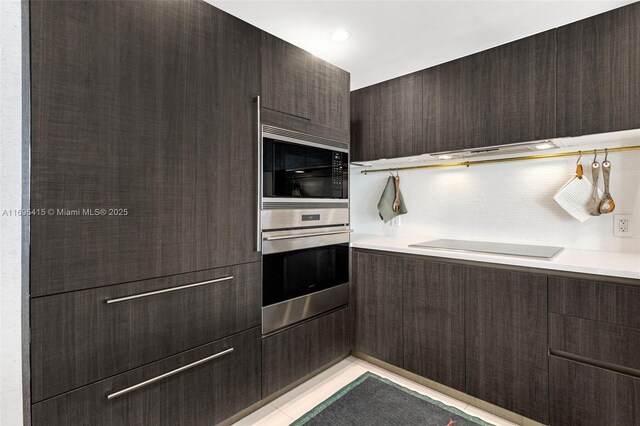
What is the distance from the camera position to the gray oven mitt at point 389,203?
2.75 metres

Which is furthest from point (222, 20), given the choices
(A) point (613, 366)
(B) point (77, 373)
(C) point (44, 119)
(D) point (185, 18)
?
(A) point (613, 366)

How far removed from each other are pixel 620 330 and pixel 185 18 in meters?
2.37

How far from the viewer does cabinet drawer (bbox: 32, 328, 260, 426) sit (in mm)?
1173

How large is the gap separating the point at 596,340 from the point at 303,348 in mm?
1488

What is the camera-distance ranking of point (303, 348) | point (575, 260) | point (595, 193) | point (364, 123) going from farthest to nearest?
1. point (364, 123)
2. point (303, 348)
3. point (595, 193)
4. point (575, 260)

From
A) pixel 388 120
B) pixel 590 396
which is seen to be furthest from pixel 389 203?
pixel 590 396

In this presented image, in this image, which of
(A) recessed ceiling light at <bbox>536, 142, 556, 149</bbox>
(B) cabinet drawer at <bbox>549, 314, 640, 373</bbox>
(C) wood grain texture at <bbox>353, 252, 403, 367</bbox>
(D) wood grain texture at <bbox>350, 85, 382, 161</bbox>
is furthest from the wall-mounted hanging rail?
(B) cabinet drawer at <bbox>549, 314, 640, 373</bbox>

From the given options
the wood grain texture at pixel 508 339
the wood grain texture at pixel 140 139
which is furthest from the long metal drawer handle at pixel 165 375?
the wood grain texture at pixel 508 339

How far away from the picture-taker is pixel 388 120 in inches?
96.7

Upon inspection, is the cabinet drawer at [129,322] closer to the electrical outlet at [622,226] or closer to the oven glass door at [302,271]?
the oven glass door at [302,271]

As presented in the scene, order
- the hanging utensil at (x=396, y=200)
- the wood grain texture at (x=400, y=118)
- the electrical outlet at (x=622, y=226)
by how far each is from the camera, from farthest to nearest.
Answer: the hanging utensil at (x=396, y=200) → the wood grain texture at (x=400, y=118) → the electrical outlet at (x=622, y=226)
